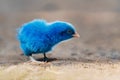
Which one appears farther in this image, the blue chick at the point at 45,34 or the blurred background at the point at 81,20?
the blurred background at the point at 81,20

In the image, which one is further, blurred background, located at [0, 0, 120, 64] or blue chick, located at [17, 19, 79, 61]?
blurred background, located at [0, 0, 120, 64]

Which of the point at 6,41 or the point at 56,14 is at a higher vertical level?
the point at 56,14

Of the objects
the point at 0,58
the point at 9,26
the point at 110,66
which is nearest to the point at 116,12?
the point at 9,26

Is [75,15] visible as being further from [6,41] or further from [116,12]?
[6,41]

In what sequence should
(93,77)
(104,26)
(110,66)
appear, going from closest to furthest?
(93,77), (110,66), (104,26)

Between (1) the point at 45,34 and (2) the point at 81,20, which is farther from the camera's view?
(2) the point at 81,20

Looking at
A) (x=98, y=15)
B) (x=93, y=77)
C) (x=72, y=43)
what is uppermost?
(x=98, y=15)

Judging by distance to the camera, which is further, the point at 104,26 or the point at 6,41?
the point at 104,26

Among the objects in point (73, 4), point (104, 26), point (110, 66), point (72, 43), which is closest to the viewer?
point (110, 66)
